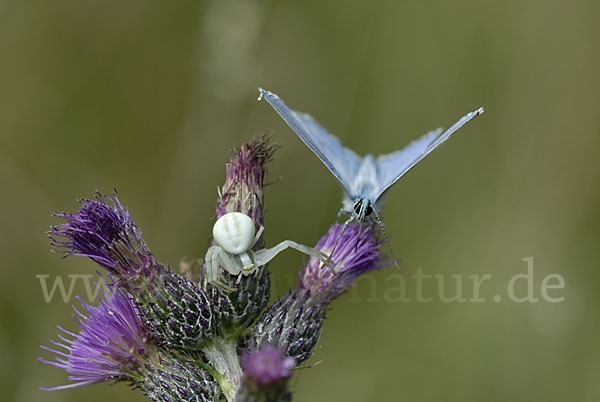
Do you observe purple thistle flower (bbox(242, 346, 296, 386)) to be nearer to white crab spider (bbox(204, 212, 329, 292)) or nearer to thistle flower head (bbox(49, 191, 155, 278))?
white crab spider (bbox(204, 212, 329, 292))

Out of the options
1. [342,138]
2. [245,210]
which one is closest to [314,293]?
[245,210]

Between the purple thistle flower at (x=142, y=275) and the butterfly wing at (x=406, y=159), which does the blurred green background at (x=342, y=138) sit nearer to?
the butterfly wing at (x=406, y=159)

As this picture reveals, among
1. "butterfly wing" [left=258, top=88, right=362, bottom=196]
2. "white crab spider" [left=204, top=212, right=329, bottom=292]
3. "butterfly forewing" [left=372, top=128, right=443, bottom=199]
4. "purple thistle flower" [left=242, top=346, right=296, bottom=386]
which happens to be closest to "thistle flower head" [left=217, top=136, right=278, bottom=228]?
"butterfly wing" [left=258, top=88, right=362, bottom=196]

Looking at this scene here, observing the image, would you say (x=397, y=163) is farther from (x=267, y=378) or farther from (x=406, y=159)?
(x=267, y=378)

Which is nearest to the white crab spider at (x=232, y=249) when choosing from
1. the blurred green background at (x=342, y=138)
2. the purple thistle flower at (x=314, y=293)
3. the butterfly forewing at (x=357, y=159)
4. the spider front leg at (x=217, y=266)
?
the spider front leg at (x=217, y=266)

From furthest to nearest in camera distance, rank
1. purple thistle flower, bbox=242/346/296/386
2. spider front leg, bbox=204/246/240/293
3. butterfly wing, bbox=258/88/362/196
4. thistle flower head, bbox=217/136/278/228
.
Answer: thistle flower head, bbox=217/136/278/228 < butterfly wing, bbox=258/88/362/196 < spider front leg, bbox=204/246/240/293 < purple thistle flower, bbox=242/346/296/386
